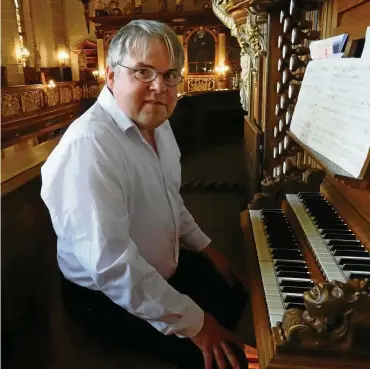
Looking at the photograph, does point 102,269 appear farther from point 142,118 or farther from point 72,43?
point 72,43

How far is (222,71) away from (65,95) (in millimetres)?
4429

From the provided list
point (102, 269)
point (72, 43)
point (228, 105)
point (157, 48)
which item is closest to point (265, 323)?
point (102, 269)

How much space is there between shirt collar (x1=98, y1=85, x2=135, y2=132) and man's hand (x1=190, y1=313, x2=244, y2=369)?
695mm

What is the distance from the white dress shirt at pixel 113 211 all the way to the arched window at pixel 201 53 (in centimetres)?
1154

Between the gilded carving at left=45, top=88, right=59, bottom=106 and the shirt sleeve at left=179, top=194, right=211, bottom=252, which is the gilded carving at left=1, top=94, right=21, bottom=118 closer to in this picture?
the gilded carving at left=45, top=88, right=59, bottom=106

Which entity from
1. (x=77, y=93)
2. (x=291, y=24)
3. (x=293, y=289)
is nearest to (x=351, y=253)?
(x=293, y=289)

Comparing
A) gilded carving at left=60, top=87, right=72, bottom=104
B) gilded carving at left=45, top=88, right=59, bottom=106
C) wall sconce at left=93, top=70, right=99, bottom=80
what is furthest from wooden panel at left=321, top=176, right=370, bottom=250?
wall sconce at left=93, top=70, right=99, bottom=80

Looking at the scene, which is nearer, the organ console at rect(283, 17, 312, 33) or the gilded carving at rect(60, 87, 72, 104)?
the organ console at rect(283, 17, 312, 33)

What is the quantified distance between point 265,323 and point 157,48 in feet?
3.04

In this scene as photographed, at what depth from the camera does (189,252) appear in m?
2.00

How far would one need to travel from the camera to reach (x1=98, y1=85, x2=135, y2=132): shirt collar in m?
1.49

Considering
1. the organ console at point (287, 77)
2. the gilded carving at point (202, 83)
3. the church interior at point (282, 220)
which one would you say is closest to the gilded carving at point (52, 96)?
the gilded carving at point (202, 83)

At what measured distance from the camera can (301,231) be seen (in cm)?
180

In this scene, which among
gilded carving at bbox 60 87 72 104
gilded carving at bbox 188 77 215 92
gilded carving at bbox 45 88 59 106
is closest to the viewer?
gilded carving at bbox 45 88 59 106
